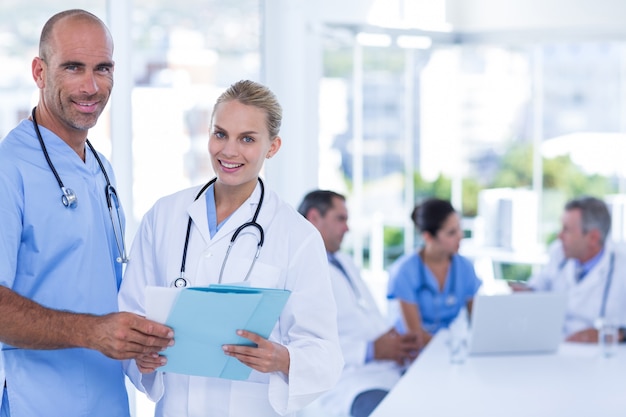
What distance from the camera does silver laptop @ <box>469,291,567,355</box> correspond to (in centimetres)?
322

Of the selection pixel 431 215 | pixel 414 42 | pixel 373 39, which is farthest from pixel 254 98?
pixel 414 42

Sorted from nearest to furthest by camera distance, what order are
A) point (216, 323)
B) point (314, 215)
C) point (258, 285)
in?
point (216, 323), point (258, 285), point (314, 215)

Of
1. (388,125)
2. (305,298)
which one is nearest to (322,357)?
(305,298)

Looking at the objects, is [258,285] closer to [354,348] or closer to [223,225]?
[223,225]

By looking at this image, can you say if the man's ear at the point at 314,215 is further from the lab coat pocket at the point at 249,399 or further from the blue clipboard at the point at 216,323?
the blue clipboard at the point at 216,323

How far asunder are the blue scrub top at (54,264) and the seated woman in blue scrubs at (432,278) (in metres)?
2.06

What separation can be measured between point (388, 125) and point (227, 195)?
16.3 feet

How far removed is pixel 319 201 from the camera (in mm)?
3578

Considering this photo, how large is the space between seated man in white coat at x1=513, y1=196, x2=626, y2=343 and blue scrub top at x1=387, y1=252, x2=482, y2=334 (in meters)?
0.31

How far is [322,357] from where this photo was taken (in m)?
1.87

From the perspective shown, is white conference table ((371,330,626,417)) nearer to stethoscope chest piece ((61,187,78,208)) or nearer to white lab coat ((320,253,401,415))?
white lab coat ((320,253,401,415))

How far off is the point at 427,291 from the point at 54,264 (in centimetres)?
233

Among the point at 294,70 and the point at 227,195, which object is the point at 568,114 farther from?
the point at 227,195

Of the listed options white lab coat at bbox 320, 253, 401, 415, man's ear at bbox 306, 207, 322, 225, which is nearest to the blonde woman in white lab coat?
white lab coat at bbox 320, 253, 401, 415
